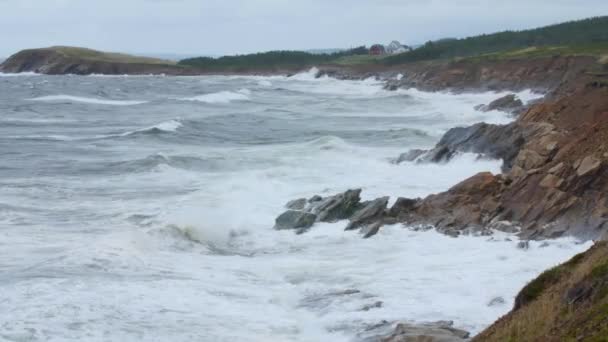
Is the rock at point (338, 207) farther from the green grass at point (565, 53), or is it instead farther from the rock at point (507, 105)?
the green grass at point (565, 53)

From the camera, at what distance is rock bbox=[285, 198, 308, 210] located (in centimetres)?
2451

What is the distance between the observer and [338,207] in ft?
76.3

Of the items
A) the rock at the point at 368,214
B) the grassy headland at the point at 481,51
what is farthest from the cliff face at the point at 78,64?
the rock at the point at 368,214

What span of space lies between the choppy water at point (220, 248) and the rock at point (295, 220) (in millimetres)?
432

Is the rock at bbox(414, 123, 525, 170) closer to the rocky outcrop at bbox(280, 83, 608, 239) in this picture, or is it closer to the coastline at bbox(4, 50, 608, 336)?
the coastline at bbox(4, 50, 608, 336)

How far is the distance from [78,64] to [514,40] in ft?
215

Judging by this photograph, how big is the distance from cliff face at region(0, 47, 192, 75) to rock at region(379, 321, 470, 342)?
125990mm

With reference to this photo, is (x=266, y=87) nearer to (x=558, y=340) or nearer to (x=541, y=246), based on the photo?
(x=541, y=246)

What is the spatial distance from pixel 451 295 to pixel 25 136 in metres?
33.3

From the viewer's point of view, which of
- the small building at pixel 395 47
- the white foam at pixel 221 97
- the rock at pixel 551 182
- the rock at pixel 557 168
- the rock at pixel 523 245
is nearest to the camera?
the rock at pixel 523 245

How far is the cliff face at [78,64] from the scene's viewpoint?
A: 445ft

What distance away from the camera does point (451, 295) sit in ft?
50.3

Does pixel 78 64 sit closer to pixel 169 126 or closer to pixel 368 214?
pixel 169 126

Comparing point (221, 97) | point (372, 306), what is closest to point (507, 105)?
point (221, 97)
